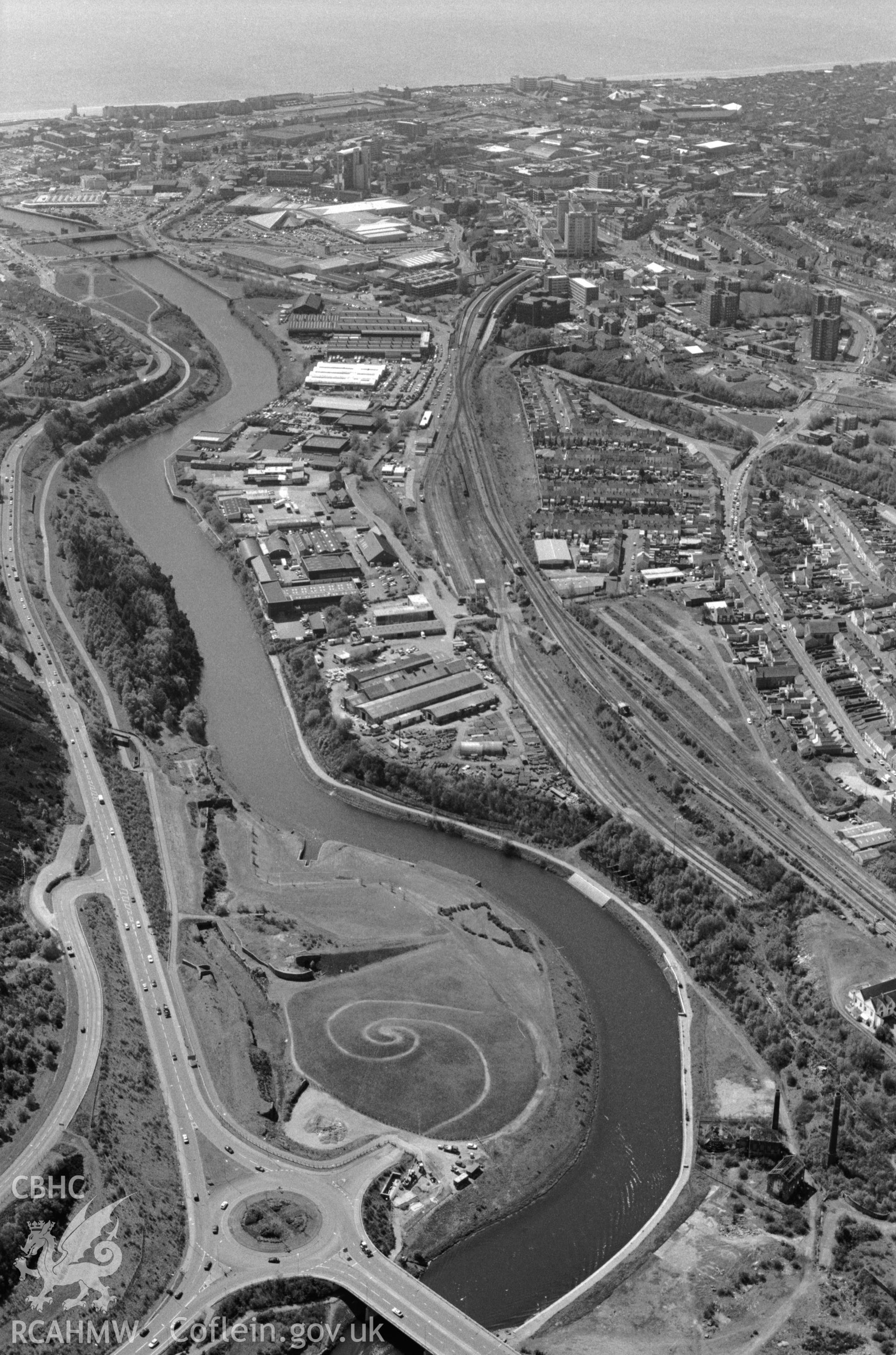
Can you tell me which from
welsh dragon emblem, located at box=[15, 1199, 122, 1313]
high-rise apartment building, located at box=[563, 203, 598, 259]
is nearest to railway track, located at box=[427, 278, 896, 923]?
welsh dragon emblem, located at box=[15, 1199, 122, 1313]

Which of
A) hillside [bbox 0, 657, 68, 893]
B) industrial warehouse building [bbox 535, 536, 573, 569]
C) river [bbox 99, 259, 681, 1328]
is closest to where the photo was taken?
river [bbox 99, 259, 681, 1328]

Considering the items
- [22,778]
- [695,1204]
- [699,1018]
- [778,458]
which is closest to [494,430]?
[778,458]

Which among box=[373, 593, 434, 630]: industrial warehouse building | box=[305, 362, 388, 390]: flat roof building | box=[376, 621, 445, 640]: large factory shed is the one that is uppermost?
box=[305, 362, 388, 390]: flat roof building

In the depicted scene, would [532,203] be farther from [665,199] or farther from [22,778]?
[22,778]

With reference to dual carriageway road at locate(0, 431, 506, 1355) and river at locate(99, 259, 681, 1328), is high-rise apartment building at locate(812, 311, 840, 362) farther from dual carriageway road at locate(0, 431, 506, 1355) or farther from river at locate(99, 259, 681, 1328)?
dual carriageway road at locate(0, 431, 506, 1355)

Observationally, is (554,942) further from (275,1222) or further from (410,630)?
(410,630)

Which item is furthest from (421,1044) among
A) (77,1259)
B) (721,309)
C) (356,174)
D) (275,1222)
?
(356,174)

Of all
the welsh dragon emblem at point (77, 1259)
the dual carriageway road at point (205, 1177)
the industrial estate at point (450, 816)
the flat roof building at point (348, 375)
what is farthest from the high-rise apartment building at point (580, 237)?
the welsh dragon emblem at point (77, 1259)

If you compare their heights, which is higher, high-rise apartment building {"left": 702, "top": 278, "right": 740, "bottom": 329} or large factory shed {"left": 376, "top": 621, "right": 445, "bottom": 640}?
high-rise apartment building {"left": 702, "top": 278, "right": 740, "bottom": 329}
